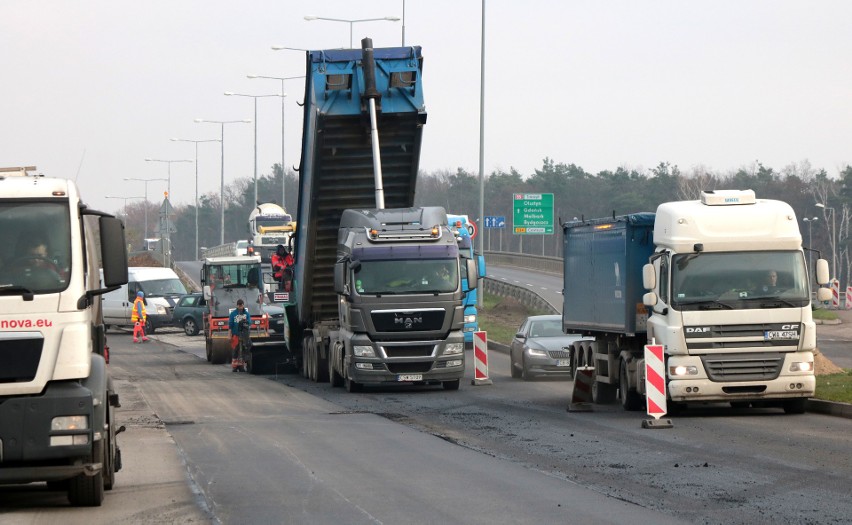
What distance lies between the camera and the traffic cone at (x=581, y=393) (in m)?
20.7

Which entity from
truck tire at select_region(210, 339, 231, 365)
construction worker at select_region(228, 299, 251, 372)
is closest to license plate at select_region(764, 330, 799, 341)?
construction worker at select_region(228, 299, 251, 372)

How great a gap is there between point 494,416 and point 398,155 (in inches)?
262

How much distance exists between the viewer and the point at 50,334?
416 inches

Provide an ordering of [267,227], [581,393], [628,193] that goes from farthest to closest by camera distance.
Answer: [628,193]
[267,227]
[581,393]

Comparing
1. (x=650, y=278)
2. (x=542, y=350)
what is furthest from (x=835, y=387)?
(x=542, y=350)

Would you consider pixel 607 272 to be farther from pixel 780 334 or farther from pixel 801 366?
pixel 801 366

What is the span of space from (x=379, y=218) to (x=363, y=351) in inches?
96.9

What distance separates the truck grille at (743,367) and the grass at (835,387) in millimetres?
1411

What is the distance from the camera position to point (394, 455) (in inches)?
582

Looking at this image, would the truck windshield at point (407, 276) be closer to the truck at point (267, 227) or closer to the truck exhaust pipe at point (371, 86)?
the truck exhaust pipe at point (371, 86)

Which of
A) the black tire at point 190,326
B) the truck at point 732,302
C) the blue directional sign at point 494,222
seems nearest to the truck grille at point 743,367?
the truck at point 732,302

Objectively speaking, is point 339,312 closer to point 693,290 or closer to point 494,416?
point 494,416

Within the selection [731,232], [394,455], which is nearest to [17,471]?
[394,455]

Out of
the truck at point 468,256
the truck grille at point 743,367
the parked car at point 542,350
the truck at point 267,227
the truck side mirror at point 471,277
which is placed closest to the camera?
the truck grille at point 743,367
